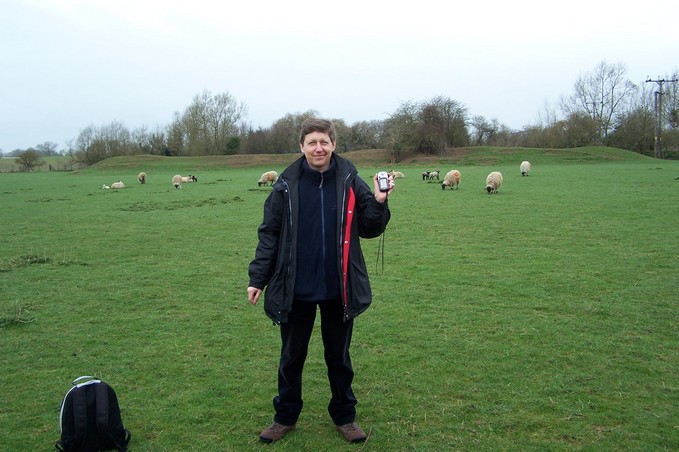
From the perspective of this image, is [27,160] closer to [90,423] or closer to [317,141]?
[90,423]

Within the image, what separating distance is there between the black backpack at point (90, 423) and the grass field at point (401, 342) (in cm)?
18

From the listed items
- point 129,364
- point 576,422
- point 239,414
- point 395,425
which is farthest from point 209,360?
point 576,422

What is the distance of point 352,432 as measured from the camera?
4.08 metres

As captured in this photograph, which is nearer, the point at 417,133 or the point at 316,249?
the point at 316,249

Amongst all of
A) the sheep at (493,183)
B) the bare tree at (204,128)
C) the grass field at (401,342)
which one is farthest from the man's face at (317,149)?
the bare tree at (204,128)

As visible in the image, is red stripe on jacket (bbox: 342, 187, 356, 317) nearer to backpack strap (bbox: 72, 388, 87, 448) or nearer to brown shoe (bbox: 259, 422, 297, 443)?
brown shoe (bbox: 259, 422, 297, 443)

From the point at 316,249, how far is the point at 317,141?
0.81 metres

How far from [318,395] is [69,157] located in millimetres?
95323

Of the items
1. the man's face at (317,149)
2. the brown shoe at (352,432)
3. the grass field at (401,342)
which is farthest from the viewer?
the grass field at (401,342)

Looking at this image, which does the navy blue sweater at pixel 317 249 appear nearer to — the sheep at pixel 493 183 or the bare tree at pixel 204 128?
the sheep at pixel 493 183

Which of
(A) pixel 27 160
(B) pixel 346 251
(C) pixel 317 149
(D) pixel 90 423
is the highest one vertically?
(A) pixel 27 160

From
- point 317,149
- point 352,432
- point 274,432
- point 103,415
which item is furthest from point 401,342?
point 103,415

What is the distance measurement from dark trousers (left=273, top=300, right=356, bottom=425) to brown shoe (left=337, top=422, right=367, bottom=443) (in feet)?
0.15

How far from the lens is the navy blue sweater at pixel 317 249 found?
3953mm
